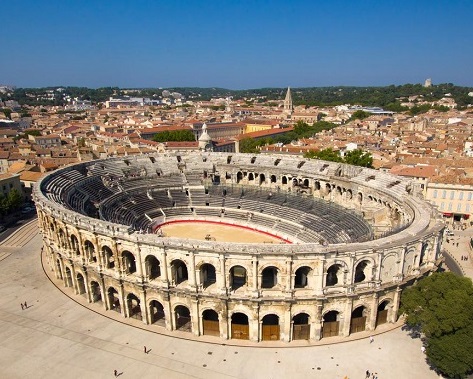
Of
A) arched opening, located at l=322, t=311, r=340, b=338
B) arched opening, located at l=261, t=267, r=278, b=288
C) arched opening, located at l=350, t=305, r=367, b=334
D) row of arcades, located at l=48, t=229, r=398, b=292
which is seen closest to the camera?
row of arcades, located at l=48, t=229, r=398, b=292

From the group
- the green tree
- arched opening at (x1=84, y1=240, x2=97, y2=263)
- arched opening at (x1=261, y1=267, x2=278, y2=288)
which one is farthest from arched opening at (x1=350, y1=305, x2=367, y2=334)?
the green tree

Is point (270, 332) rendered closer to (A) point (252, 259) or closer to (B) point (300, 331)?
(B) point (300, 331)

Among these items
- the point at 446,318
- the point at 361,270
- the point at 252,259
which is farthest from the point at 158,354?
the point at 446,318

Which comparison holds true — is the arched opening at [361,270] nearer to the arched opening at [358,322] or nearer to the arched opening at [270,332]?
the arched opening at [358,322]

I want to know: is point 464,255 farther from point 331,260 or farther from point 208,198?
point 208,198

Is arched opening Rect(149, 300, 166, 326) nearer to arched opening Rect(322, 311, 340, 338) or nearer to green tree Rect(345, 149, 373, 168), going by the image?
arched opening Rect(322, 311, 340, 338)

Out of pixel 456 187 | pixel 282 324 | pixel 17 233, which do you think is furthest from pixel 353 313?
pixel 17 233
